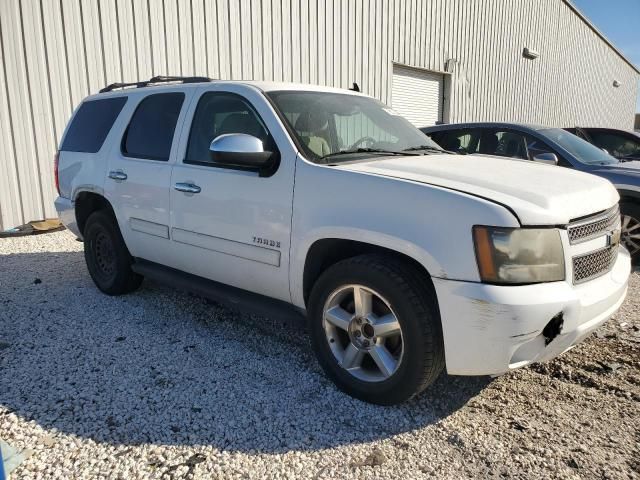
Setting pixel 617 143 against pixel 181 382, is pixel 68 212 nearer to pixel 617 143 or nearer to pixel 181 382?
pixel 181 382

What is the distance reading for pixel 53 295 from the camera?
16.1 ft

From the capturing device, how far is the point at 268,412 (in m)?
2.86

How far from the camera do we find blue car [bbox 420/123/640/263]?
5715 mm

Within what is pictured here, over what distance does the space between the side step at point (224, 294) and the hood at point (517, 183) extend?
0.99 m

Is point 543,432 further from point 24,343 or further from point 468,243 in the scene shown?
point 24,343

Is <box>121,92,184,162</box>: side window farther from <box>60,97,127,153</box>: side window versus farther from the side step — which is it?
the side step

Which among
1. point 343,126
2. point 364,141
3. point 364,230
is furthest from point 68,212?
point 364,230

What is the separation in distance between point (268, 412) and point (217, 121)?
2.07 m

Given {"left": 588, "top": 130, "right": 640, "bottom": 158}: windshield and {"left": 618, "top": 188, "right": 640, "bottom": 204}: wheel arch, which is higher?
{"left": 588, "top": 130, "right": 640, "bottom": 158}: windshield

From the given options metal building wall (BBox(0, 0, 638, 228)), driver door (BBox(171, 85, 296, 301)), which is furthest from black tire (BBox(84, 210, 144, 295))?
metal building wall (BBox(0, 0, 638, 228))

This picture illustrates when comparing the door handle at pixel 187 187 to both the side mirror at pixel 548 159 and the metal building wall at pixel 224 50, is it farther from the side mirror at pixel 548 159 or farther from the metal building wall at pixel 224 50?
the metal building wall at pixel 224 50

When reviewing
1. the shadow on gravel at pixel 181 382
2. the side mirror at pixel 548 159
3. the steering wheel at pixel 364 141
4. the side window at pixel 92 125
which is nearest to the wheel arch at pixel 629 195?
the side mirror at pixel 548 159

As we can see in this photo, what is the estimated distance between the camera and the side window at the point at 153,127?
4.03 meters

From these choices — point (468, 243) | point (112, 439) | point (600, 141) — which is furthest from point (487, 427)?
point (600, 141)
